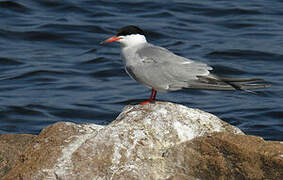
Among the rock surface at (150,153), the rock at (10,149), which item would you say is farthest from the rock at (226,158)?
the rock at (10,149)

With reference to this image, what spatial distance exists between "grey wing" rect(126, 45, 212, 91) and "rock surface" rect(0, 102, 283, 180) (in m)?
0.76

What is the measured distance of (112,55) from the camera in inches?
502

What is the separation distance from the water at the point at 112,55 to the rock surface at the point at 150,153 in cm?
406

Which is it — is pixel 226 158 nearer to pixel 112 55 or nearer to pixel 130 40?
pixel 130 40

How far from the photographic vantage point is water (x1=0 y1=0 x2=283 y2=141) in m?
9.71

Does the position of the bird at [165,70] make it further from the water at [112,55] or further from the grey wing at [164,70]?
the water at [112,55]

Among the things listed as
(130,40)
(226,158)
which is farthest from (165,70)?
(226,158)

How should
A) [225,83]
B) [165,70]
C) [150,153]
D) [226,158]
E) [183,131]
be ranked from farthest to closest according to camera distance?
[165,70], [225,83], [183,131], [150,153], [226,158]

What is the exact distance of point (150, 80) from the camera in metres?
6.02

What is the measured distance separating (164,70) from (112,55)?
22.3ft

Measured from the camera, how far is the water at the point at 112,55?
9711 mm

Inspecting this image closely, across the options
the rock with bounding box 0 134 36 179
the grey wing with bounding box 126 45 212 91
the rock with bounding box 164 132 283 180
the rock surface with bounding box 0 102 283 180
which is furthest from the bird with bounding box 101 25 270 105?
the rock with bounding box 0 134 36 179

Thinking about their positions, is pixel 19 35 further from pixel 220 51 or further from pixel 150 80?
pixel 150 80

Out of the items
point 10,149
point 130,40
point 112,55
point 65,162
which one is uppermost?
point 130,40
